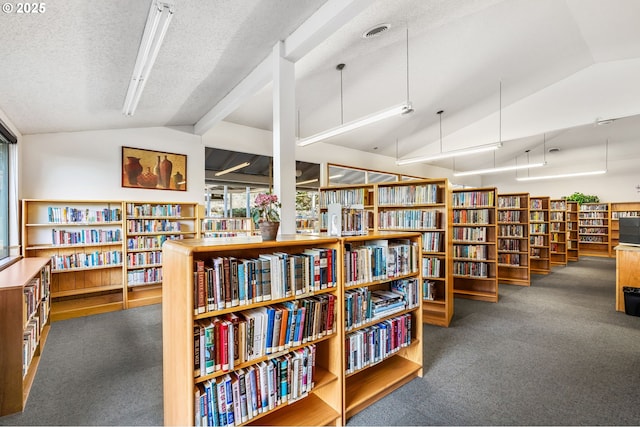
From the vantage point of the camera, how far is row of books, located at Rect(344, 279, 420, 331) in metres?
2.13

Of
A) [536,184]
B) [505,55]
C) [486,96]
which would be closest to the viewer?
[505,55]

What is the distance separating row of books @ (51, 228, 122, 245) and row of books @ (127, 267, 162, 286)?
0.57m

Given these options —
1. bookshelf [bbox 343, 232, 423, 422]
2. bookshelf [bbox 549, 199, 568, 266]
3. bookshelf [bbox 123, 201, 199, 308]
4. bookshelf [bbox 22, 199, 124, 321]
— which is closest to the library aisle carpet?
bookshelf [bbox 343, 232, 423, 422]

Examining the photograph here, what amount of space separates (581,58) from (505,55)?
176cm

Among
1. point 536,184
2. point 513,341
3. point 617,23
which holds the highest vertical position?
point 617,23

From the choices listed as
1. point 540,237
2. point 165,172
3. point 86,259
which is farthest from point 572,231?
point 86,259

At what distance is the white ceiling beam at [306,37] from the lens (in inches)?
102

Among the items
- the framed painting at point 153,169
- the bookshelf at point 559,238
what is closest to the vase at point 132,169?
the framed painting at point 153,169

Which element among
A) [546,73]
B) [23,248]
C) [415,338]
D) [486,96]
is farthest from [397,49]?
[23,248]

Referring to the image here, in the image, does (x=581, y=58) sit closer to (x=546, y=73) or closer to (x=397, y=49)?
(x=546, y=73)

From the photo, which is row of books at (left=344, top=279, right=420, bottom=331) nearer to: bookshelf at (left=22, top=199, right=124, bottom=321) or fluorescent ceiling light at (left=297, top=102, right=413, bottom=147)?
fluorescent ceiling light at (left=297, top=102, right=413, bottom=147)

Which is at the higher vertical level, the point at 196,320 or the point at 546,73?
the point at 546,73

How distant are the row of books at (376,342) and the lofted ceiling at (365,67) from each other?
265 cm

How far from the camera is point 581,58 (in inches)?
213
